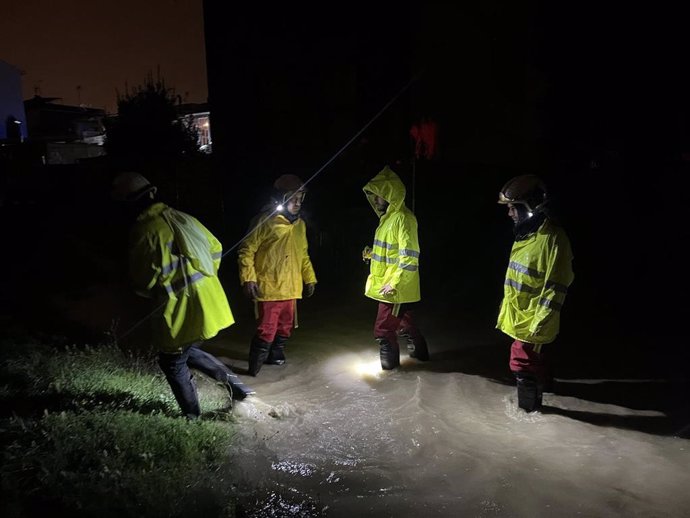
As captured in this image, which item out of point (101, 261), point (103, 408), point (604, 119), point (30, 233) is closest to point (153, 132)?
point (30, 233)

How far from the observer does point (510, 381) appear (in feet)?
19.4

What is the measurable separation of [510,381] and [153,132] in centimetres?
1742

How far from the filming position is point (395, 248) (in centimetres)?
593

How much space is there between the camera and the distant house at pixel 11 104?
3144 cm

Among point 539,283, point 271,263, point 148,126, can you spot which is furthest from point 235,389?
point 148,126

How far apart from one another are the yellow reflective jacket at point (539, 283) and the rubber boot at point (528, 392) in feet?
1.39

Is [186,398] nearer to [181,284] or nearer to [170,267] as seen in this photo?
[181,284]

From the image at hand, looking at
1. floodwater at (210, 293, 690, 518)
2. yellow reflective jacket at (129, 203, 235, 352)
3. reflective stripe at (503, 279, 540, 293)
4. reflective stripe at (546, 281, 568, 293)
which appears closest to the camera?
floodwater at (210, 293, 690, 518)

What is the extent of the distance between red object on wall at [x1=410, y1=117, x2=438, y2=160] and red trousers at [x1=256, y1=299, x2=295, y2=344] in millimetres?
8785

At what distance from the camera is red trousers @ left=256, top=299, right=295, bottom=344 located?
596cm

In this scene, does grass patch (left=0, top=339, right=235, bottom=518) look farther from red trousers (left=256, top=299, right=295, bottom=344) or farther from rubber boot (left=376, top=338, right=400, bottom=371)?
rubber boot (left=376, top=338, right=400, bottom=371)

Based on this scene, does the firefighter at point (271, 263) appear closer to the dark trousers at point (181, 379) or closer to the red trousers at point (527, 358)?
the dark trousers at point (181, 379)

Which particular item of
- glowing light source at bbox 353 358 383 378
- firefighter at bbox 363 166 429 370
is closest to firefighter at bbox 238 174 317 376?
firefighter at bbox 363 166 429 370

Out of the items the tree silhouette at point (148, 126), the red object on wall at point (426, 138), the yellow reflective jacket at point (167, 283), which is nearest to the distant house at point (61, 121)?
the tree silhouette at point (148, 126)
